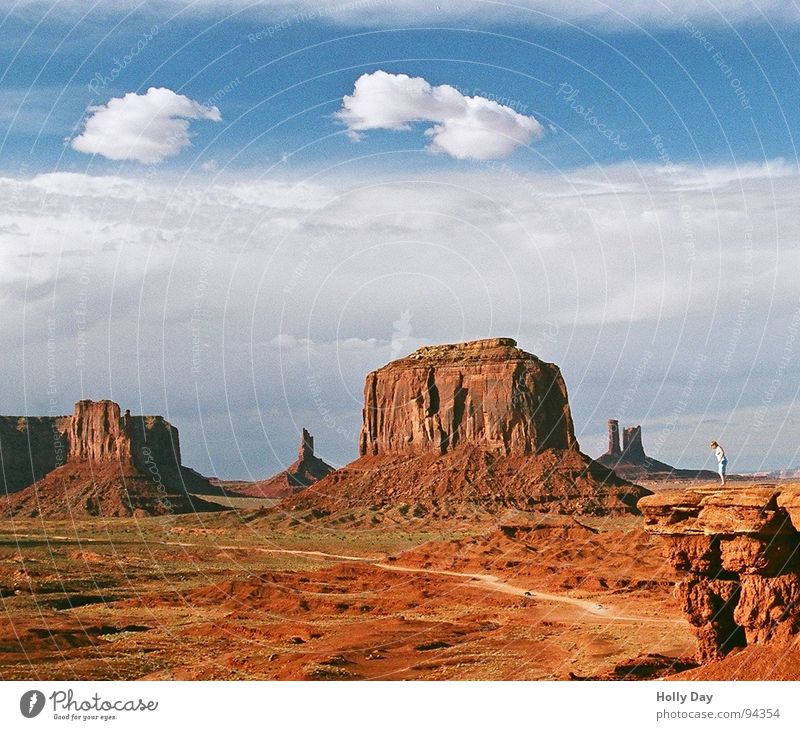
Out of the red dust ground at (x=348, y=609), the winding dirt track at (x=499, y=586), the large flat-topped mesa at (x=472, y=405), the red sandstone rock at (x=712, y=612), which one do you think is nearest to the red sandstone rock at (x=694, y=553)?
the red sandstone rock at (x=712, y=612)

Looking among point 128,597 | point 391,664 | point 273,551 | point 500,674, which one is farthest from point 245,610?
point 273,551

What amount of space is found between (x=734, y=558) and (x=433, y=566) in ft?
194

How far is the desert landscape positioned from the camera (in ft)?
93.3

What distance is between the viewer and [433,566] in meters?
85.2

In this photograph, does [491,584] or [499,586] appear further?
[491,584]

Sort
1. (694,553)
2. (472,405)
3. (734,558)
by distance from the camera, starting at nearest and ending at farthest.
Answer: (734,558) → (694,553) → (472,405)

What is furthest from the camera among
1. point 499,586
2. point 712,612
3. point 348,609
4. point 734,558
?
point 499,586

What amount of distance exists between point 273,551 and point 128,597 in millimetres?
41920

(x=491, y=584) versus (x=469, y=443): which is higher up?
(x=469, y=443)
